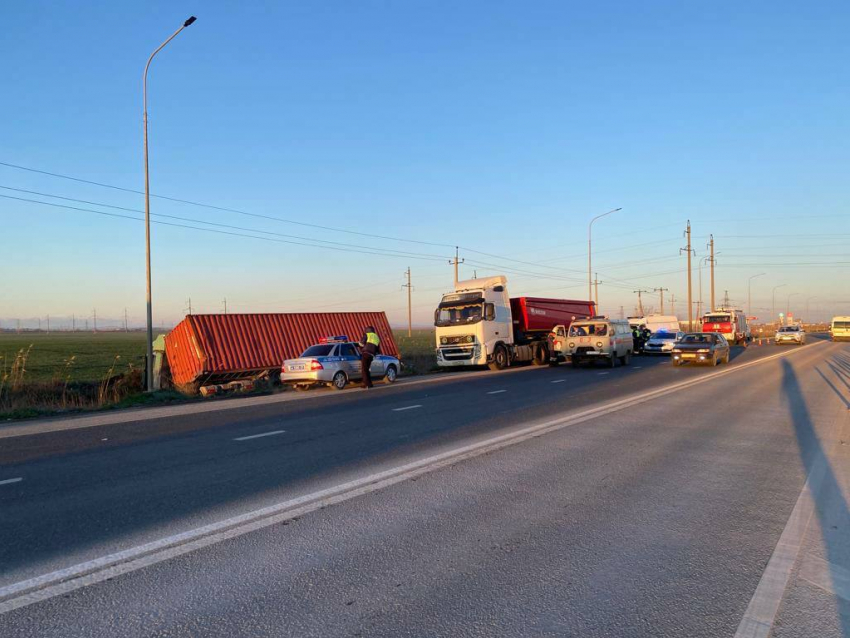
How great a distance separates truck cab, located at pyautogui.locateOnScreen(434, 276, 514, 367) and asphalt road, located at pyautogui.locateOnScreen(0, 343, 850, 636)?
47.5ft

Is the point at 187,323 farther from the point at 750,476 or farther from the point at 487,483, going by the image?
the point at 750,476

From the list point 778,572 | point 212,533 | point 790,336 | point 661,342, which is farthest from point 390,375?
point 790,336

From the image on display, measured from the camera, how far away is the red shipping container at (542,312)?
2942 centimetres

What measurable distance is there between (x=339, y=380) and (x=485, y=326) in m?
8.95

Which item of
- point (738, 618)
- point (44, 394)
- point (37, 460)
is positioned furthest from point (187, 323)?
point (738, 618)

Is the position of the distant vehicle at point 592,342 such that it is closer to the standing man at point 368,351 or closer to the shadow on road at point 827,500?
the standing man at point 368,351

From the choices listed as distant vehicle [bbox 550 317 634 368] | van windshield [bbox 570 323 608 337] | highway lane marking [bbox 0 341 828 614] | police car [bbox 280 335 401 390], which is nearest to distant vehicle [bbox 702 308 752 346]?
distant vehicle [bbox 550 317 634 368]

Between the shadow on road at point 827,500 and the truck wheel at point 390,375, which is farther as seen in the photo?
the truck wheel at point 390,375

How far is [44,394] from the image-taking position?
60.5ft

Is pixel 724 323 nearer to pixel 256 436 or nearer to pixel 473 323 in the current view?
pixel 473 323

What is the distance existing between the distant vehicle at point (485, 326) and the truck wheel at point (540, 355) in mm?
98

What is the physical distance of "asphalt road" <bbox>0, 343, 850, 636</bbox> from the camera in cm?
380

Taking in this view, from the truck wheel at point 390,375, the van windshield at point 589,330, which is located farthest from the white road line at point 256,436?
the van windshield at point 589,330

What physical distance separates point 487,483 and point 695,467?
113 inches
